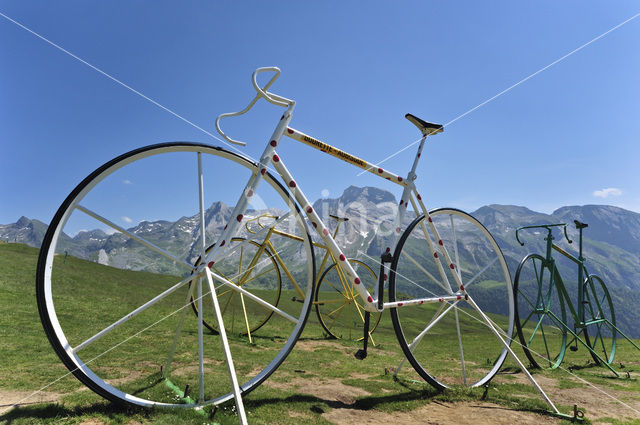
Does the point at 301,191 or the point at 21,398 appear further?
the point at 301,191

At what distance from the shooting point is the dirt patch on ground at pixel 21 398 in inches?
117

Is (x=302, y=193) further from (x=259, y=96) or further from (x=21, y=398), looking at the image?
(x=21, y=398)

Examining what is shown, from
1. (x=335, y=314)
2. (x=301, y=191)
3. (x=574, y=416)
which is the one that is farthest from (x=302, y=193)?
(x=335, y=314)

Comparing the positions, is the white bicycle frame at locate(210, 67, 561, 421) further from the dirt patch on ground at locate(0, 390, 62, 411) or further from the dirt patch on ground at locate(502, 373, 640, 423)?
the dirt patch on ground at locate(0, 390, 62, 411)

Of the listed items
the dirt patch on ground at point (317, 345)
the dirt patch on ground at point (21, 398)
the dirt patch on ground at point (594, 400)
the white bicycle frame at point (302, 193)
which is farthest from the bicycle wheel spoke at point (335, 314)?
the dirt patch on ground at point (21, 398)

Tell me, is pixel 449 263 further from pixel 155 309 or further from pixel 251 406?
pixel 155 309

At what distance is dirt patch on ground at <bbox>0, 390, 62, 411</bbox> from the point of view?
2975 mm

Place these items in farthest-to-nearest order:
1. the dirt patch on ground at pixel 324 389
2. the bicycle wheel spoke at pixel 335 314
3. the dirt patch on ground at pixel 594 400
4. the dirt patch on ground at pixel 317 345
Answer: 1. the bicycle wheel spoke at pixel 335 314
2. the dirt patch on ground at pixel 317 345
3. the dirt patch on ground at pixel 594 400
4. the dirt patch on ground at pixel 324 389

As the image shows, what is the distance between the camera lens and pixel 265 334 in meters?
9.03

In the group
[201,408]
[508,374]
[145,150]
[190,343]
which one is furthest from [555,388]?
[145,150]

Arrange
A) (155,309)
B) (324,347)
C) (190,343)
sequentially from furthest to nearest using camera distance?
(155,309) → (324,347) → (190,343)

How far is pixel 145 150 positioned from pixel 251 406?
282 centimetres

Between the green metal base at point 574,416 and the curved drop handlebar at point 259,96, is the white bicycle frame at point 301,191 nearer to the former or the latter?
the curved drop handlebar at point 259,96

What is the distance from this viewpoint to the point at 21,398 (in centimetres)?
313
